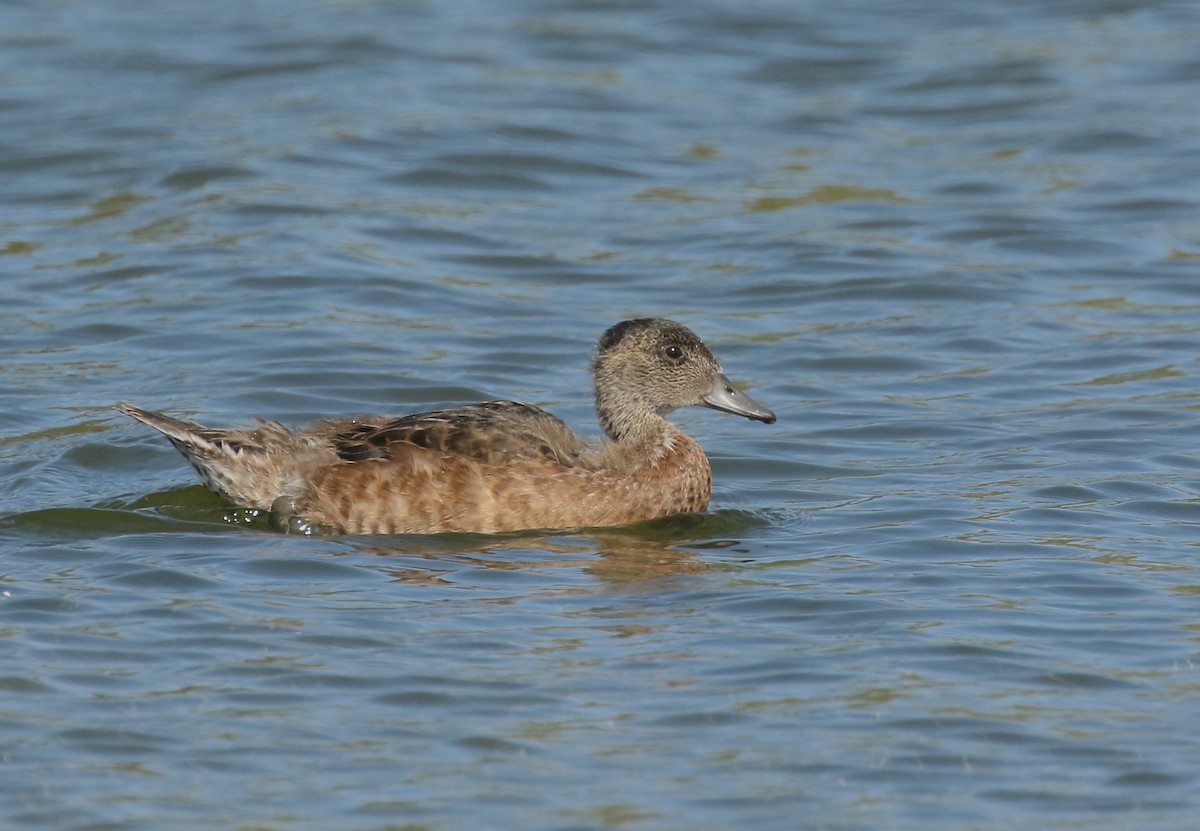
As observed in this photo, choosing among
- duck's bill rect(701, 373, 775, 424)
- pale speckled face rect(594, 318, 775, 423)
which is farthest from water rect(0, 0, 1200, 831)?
pale speckled face rect(594, 318, 775, 423)

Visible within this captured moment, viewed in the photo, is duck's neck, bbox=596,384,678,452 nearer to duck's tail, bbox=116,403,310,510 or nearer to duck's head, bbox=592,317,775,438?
duck's head, bbox=592,317,775,438

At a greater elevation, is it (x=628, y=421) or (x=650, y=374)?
(x=650, y=374)

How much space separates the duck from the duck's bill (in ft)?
0.40

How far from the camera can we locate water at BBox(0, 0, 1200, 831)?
6770 millimetres

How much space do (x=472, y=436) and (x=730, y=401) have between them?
1449 mm

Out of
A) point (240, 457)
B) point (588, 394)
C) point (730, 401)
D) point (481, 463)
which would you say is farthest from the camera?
point (588, 394)

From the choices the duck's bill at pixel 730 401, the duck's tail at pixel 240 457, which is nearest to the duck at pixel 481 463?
the duck's tail at pixel 240 457

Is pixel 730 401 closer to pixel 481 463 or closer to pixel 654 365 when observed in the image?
pixel 654 365

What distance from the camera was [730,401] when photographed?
10414 millimetres

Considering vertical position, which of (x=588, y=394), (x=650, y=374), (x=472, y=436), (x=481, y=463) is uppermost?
(x=650, y=374)

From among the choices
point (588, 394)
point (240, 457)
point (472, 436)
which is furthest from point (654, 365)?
point (588, 394)

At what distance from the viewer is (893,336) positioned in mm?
13516

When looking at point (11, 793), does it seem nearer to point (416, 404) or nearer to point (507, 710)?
point (507, 710)

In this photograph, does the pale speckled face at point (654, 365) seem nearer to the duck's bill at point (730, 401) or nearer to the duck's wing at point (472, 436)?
the duck's bill at point (730, 401)
